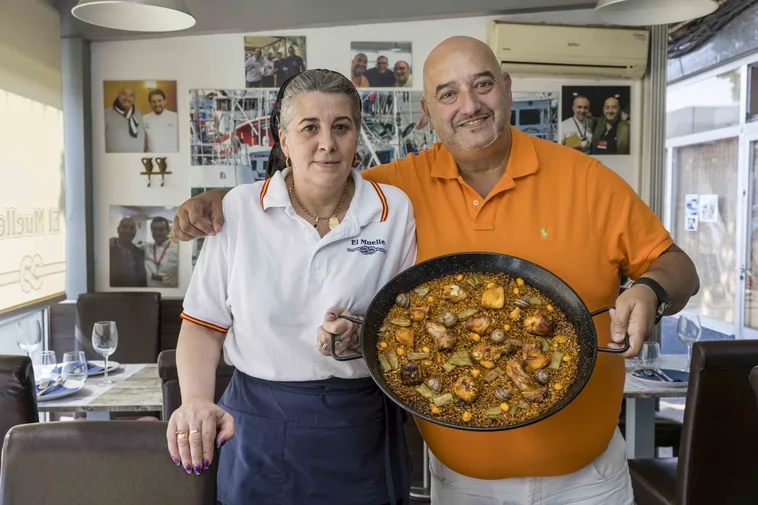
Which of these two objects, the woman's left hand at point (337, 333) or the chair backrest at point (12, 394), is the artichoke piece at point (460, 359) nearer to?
the woman's left hand at point (337, 333)

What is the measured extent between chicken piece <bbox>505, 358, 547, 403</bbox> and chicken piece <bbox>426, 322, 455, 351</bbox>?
0.14 meters

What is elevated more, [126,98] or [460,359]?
[126,98]

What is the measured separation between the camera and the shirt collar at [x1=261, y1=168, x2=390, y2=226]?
5.08 feet

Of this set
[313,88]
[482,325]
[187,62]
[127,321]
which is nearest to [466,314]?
[482,325]

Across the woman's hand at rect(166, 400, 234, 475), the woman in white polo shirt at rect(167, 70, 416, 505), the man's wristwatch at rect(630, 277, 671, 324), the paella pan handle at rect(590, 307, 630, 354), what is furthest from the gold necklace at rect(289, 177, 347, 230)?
the man's wristwatch at rect(630, 277, 671, 324)

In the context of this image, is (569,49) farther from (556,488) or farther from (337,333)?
(337,333)

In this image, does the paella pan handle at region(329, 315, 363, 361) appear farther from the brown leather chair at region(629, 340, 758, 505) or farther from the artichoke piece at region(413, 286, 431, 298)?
the brown leather chair at region(629, 340, 758, 505)

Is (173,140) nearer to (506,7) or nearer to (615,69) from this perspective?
(506,7)

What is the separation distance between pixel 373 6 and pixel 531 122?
4.35 ft

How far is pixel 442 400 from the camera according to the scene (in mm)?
1492

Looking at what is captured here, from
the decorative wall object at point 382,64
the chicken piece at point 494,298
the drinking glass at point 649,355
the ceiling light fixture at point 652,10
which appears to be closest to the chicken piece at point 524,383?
the chicken piece at point 494,298

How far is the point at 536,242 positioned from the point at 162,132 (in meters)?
3.45

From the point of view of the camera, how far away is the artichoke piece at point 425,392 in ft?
4.94

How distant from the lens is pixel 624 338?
142 centimetres
